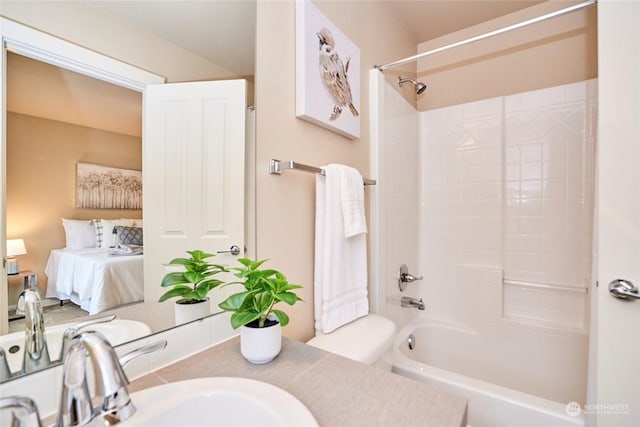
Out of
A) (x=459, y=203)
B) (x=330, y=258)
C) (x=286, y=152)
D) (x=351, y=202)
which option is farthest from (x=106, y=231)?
(x=459, y=203)

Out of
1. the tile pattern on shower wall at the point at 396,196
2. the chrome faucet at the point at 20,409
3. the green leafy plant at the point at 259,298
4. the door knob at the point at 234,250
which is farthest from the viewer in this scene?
the tile pattern on shower wall at the point at 396,196

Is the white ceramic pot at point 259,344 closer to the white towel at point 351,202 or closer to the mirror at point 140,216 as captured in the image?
the mirror at point 140,216

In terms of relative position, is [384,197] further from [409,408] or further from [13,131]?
[13,131]

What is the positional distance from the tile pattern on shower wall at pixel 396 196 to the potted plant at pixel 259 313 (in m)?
0.91

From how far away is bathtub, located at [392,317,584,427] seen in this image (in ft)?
3.46

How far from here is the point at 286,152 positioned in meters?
1.09

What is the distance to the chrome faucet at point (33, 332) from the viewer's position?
56 cm

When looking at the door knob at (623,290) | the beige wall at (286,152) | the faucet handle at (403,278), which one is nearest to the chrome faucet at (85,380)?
the beige wall at (286,152)

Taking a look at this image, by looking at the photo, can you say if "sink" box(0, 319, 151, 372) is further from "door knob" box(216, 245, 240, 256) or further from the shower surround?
the shower surround

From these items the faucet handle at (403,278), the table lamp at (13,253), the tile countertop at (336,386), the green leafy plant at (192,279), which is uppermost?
the table lamp at (13,253)

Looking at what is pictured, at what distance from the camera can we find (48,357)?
1.90 feet

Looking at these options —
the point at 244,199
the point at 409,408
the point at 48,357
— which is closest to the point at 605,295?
the point at 409,408

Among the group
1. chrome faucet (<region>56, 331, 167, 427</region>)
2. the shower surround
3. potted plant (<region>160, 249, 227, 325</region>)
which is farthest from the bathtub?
chrome faucet (<region>56, 331, 167, 427</region>)

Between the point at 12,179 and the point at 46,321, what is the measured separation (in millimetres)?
280
